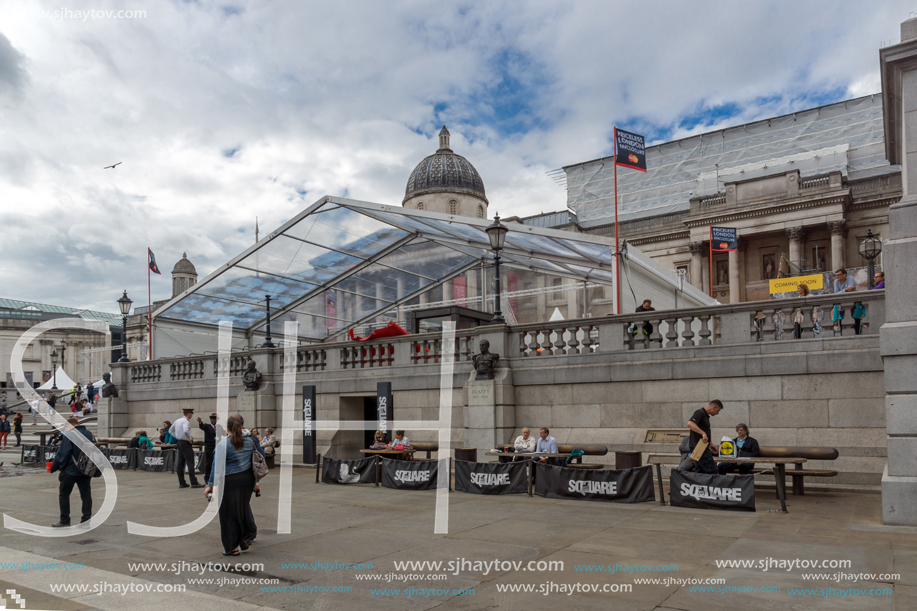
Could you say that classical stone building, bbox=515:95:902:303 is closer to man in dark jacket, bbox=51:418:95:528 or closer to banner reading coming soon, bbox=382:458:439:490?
banner reading coming soon, bbox=382:458:439:490

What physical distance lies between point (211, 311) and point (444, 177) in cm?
4124

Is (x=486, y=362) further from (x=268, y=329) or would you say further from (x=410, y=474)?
(x=268, y=329)

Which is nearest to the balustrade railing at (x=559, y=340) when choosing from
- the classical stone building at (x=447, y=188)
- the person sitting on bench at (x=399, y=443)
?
the person sitting on bench at (x=399, y=443)

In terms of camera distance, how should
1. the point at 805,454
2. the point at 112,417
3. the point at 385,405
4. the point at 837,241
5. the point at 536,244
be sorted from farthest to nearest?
the point at 837,241 < the point at 112,417 < the point at 536,244 < the point at 385,405 < the point at 805,454

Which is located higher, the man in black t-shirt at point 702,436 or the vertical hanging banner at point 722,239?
the vertical hanging banner at point 722,239

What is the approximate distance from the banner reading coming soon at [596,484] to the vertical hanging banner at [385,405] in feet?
21.7

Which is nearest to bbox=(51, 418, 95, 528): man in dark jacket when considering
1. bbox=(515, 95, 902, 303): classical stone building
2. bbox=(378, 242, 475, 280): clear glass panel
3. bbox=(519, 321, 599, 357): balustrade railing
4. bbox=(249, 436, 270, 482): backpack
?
bbox=(249, 436, 270, 482): backpack

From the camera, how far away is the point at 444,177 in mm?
67250

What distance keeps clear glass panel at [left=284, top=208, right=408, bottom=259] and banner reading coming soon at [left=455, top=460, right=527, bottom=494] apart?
11638 millimetres

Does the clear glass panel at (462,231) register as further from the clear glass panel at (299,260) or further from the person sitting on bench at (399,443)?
the person sitting on bench at (399,443)

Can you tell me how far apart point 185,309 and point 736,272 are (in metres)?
46.2

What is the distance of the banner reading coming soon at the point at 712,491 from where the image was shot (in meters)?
11.0

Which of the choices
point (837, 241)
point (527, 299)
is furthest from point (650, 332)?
point (837, 241)

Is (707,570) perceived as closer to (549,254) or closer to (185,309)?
(549,254)
